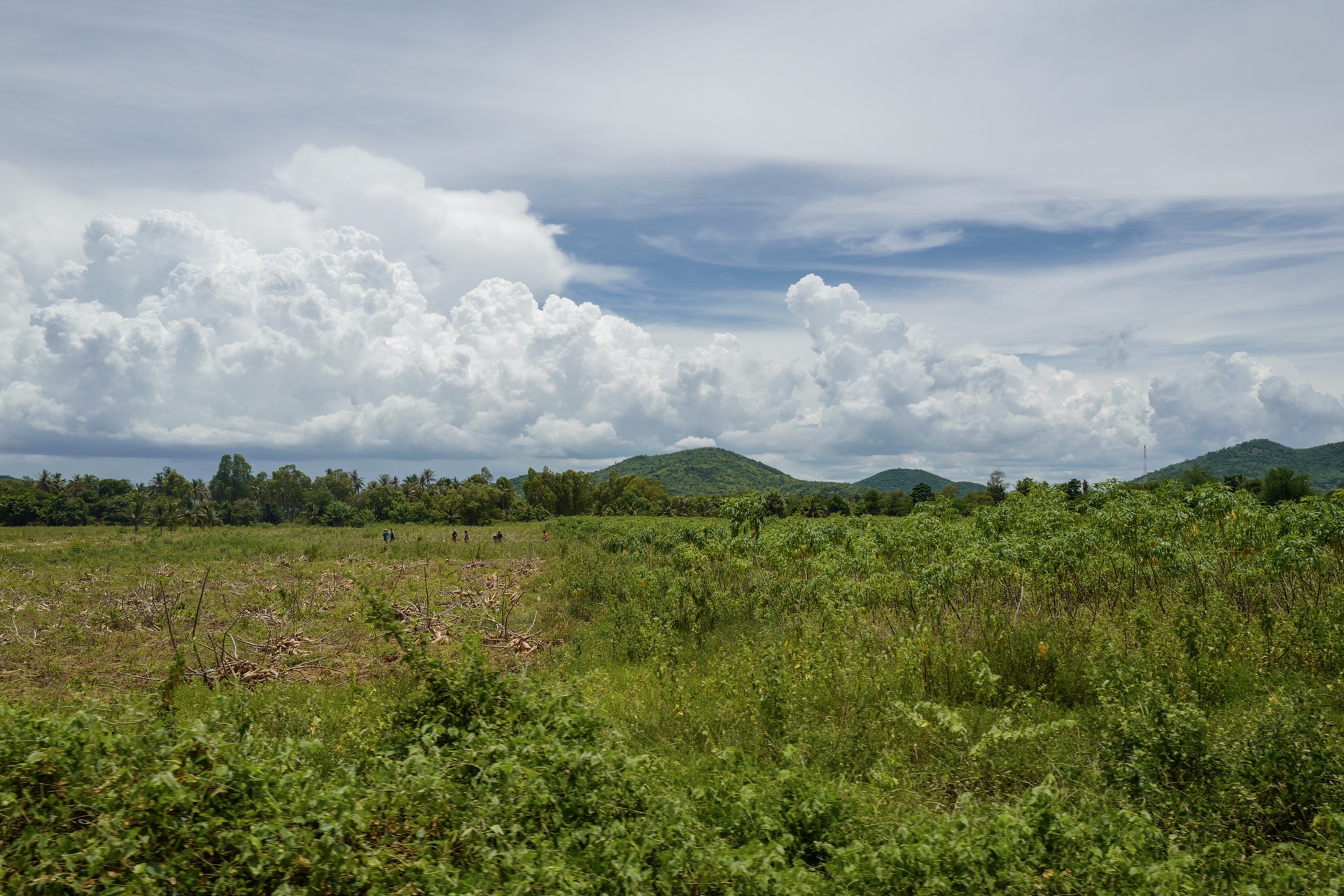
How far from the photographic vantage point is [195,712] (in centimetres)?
810

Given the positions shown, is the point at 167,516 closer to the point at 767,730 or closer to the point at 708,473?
the point at 767,730

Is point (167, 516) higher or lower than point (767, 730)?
higher

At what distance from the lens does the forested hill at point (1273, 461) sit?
9800 centimetres

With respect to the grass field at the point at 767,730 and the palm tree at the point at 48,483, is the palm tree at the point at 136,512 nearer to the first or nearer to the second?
the palm tree at the point at 48,483

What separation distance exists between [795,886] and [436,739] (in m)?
3.30

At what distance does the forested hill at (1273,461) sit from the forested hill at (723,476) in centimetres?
3751

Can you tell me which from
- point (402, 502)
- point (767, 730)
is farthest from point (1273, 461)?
point (767, 730)

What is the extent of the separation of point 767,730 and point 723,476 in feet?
447

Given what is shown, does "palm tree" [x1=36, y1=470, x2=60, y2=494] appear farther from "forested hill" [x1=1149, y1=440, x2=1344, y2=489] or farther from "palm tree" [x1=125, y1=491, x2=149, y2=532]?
"forested hill" [x1=1149, y1=440, x2=1344, y2=489]

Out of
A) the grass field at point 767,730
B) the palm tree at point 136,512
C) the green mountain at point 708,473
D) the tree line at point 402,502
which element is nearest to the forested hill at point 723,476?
the green mountain at point 708,473

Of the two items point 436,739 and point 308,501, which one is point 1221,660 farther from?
point 308,501

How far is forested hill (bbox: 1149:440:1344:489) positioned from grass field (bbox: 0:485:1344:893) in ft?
327

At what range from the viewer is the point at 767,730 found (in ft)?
23.0

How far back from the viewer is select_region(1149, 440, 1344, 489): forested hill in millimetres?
98000
